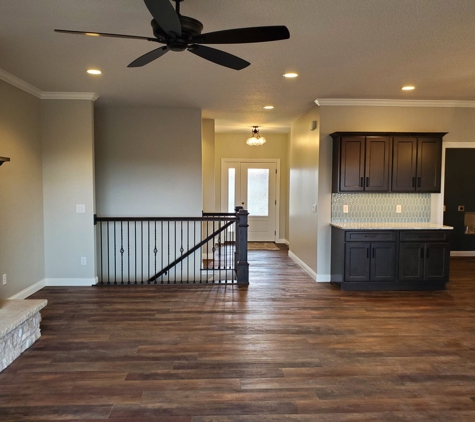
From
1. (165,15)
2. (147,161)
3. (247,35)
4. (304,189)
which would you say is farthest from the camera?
(304,189)

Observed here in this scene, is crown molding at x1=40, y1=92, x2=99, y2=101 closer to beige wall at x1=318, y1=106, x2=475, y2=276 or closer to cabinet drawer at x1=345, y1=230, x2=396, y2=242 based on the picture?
beige wall at x1=318, y1=106, x2=475, y2=276

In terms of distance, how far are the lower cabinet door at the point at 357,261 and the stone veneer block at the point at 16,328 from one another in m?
3.71

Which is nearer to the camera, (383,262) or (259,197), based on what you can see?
(383,262)

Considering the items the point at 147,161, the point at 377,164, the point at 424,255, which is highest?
the point at 147,161

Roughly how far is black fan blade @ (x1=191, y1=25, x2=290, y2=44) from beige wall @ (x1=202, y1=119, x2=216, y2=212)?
191 inches

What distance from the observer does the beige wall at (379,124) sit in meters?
5.34

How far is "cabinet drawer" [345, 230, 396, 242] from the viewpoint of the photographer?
192 inches

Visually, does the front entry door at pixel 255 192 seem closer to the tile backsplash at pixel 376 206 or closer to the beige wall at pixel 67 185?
the tile backsplash at pixel 376 206

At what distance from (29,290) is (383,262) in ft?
15.8

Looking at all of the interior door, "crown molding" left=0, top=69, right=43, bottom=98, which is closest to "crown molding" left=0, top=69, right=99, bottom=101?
"crown molding" left=0, top=69, right=43, bottom=98

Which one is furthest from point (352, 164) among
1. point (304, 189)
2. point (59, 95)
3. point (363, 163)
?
point (59, 95)

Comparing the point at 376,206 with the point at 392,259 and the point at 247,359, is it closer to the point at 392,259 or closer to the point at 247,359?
the point at 392,259

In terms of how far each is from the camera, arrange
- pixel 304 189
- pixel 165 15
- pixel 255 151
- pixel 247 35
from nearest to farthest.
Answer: pixel 165 15, pixel 247 35, pixel 304 189, pixel 255 151

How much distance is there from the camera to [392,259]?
4930mm
